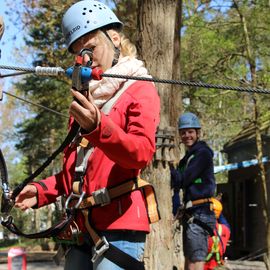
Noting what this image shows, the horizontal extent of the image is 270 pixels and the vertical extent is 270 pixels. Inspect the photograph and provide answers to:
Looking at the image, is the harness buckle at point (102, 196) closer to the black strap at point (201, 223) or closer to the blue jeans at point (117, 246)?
the blue jeans at point (117, 246)

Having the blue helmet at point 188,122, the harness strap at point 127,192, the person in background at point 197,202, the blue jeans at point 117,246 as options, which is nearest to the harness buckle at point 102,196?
the harness strap at point 127,192

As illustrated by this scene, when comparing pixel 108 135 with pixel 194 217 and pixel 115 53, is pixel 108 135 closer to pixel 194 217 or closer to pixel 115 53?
pixel 115 53

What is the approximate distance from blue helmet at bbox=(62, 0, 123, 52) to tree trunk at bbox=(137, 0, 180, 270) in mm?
2560

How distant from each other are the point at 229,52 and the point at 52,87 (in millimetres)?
11287

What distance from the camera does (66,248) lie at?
9.46ft

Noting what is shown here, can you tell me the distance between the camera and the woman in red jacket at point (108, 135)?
2324 mm

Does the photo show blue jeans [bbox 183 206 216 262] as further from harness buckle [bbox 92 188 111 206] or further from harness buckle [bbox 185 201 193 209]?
harness buckle [bbox 92 188 111 206]

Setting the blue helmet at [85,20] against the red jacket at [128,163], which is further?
the blue helmet at [85,20]

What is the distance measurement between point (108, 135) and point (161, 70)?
3.25m

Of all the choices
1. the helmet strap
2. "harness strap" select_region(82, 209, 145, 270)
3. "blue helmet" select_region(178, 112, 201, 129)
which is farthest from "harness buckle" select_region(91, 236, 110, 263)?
"blue helmet" select_region(178, 112, 201, 129)

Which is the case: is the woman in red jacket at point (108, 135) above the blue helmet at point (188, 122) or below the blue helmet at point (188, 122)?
below

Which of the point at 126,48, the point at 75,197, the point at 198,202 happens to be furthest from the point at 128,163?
Result: the point at 198,202

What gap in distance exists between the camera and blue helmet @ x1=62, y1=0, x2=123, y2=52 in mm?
2801

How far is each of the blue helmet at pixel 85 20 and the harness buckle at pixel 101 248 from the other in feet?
3.23
